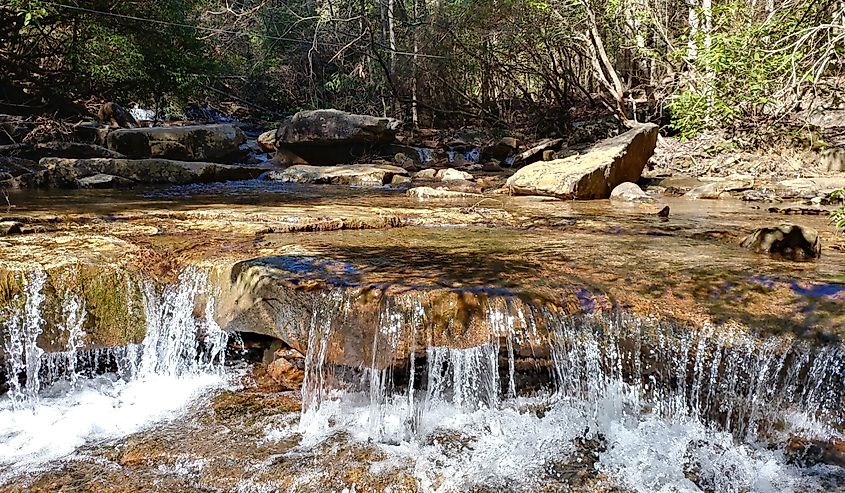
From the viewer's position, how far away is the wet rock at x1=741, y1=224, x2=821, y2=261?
4.11m

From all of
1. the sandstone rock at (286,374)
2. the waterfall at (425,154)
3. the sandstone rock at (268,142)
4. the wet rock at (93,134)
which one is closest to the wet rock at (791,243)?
the sandstone rock at (286,374)

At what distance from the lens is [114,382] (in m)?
3.56

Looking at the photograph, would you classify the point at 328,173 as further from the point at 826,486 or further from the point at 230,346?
the point at 826,486

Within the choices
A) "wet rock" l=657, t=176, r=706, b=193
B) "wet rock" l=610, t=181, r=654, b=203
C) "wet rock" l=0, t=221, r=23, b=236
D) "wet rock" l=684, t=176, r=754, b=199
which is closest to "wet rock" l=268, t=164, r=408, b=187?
"wet rock" l=610, t=181, r=654, b=203

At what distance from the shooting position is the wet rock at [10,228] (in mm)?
4337

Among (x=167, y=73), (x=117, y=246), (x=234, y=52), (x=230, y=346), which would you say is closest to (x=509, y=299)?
(x=230, y=346)

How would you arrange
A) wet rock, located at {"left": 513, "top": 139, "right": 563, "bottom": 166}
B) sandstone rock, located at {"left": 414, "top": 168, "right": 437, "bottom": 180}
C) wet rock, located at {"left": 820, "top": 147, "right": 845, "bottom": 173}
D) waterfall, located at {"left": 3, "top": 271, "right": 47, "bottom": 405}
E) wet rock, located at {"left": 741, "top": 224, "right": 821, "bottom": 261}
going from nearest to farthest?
waterfall, located at {"left": 3, "top": 271, "right": 47, "bottom": 405}, wet rock, located at {"left": 741, "top": 224, "right": 821, "bottom": 261}, wet rock, located at {"left": 820, "top": 147, "right": 845, "bottom": 173}, sandstone rock, located at {"left": 414, "top": 168, "right": 437, "bottom": 180}, wet rock, located at {"left": 513, "top": 139, "right": 563, "bottom": 166}

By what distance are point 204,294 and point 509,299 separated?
182cm

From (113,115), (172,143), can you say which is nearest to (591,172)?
(172,143)

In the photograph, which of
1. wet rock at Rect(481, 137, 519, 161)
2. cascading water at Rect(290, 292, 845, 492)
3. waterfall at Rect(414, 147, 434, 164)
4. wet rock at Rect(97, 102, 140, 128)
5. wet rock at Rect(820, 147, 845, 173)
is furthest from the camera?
wet rock at Rect(97, 102, 140, 128)

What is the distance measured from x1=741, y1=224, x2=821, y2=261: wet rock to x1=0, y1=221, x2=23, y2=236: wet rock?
5.20 m

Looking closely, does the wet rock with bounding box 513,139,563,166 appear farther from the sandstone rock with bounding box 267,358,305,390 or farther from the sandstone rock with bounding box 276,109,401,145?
the sandstone rock with bounding box 267,358,305,390

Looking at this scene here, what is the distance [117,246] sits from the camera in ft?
13.4

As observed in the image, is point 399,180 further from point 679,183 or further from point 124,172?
point 679,183
